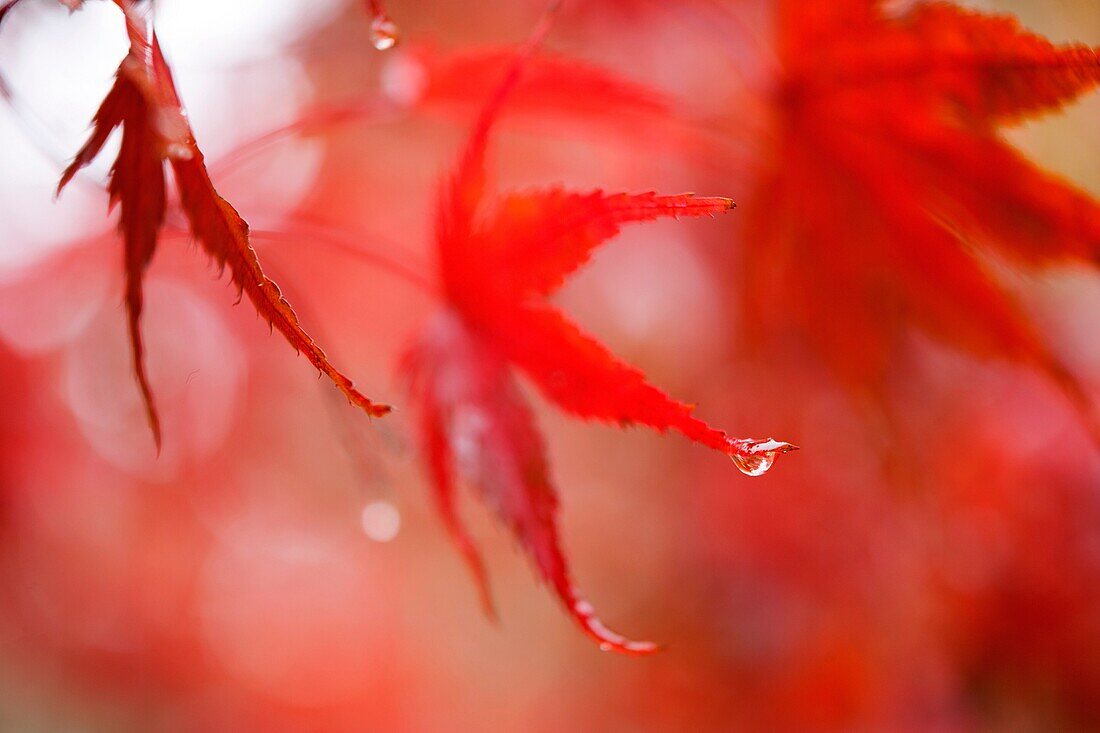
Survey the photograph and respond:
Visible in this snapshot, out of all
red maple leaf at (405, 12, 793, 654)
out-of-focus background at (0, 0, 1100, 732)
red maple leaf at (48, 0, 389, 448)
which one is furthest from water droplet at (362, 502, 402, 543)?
red maple leaf at (48, 0, 389, 448)

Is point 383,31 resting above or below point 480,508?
above

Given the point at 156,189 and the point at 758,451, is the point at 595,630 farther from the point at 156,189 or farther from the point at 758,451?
the point at 156,189

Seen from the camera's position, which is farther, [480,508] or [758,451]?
[480,508]

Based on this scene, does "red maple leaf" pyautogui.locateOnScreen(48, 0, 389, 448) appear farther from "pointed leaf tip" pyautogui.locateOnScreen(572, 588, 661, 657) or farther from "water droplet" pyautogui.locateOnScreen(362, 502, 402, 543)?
"water droplet" pyautogui.locateOnScreen(362, 502, 402, 543)

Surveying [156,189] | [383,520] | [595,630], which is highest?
[156,189]

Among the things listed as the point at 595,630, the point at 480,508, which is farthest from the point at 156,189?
the point at 480,508

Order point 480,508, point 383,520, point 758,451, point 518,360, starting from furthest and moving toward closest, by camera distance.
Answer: point 480,508 → point 383,520 → point 518,360 → point 758,451
